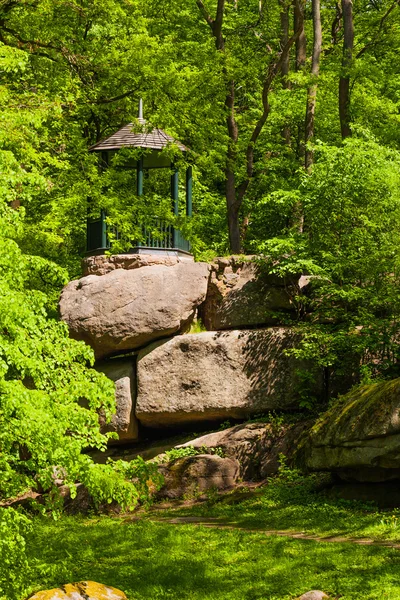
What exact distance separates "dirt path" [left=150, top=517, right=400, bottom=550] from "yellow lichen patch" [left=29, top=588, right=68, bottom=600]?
465 cm

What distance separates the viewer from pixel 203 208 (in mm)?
30922

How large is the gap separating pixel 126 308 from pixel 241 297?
121 inches

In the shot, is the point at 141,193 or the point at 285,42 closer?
the point at 141,193

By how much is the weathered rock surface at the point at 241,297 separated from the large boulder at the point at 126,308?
99cm

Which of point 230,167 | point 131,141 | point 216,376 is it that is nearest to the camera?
point 216,376

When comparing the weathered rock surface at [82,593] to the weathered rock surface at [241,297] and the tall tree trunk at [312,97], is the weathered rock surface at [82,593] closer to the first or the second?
the weathered rock surface at [241,297]

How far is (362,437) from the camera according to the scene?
49.8ft

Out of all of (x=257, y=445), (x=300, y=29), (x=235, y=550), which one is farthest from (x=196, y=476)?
(x=300, y=29)

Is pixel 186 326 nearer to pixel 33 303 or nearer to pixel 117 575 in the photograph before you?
pixel 117 575

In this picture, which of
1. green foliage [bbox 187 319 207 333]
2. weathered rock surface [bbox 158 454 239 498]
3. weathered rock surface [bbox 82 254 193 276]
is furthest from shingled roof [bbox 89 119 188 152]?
weathered rock surface [bbox 158 454 239 498]

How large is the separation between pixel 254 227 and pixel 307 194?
8.21m

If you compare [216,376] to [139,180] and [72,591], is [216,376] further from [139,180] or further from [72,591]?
[72,591]

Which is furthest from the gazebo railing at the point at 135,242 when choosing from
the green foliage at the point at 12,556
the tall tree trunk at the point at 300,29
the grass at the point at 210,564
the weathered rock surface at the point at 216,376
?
the green foliage at the point at 12,556

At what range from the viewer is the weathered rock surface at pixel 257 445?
19.4 metres
